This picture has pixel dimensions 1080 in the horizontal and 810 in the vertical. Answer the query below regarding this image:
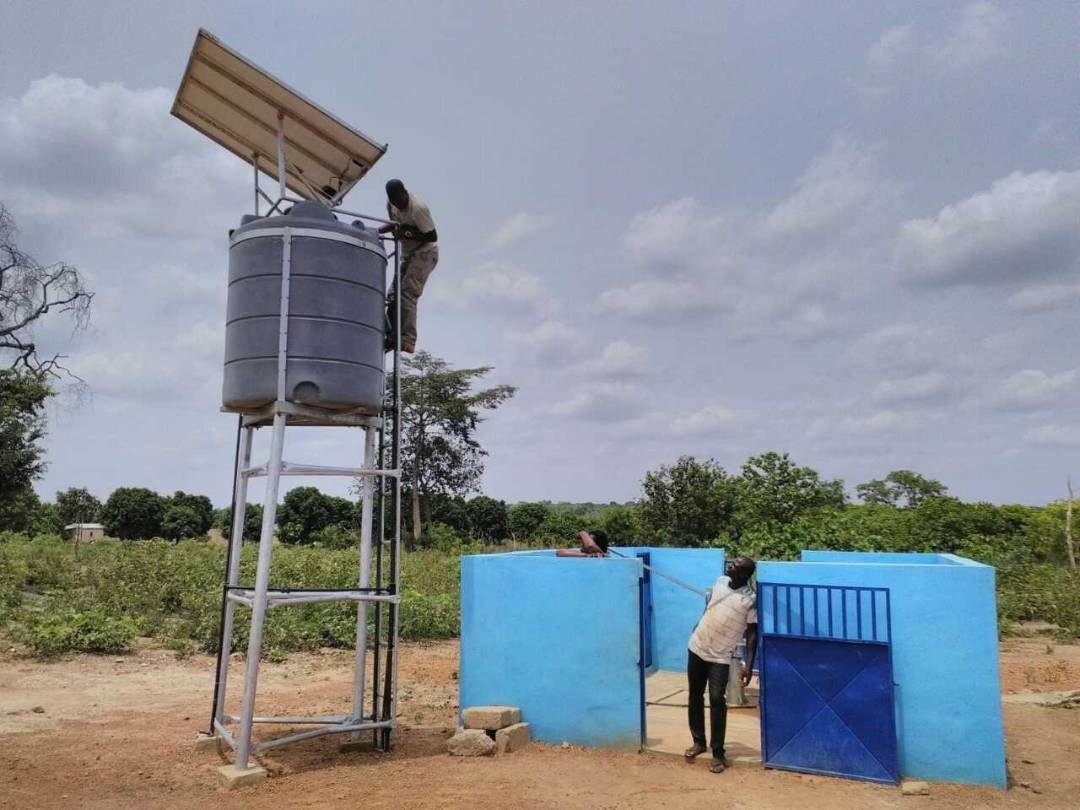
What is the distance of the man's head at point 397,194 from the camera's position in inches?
286

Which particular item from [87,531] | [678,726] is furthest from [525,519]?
[678,726]

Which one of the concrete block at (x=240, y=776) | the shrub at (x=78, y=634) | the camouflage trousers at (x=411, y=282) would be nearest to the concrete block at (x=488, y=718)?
the concrete block at (x=240, y=776)

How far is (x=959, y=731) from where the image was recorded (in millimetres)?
6078

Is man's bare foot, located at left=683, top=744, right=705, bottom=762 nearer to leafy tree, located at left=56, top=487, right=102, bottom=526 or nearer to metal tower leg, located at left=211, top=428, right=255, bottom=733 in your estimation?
metal tower leg, located at left=211, top=428, right=255, bottom=733

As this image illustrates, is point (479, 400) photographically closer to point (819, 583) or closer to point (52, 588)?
point (52, 588)

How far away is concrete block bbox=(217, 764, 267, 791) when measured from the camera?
19.5ft


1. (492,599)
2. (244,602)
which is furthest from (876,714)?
(244,602)

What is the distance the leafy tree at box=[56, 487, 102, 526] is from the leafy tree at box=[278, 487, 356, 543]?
12.2 meters

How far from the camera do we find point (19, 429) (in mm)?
26469

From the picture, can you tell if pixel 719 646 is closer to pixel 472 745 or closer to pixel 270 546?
pixel 472 745

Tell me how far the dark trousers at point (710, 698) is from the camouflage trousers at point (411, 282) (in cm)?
372

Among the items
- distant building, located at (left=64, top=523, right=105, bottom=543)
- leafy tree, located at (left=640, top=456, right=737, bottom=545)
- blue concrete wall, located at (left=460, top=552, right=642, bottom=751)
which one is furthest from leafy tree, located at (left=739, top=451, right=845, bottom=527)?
distant building, located at (left=64, top=523, right=105, bottom=543)

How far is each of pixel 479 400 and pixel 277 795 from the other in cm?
3051

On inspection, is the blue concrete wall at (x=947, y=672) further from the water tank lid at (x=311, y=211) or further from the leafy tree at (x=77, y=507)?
the leafy tree at (x=77, y=507)
